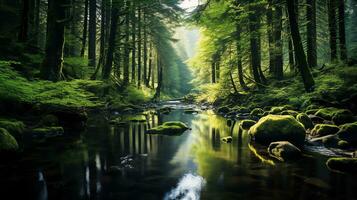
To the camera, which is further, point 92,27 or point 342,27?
point 92,27

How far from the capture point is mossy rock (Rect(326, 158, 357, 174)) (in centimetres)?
654

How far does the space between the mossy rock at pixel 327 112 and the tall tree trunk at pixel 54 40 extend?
34.5 feet

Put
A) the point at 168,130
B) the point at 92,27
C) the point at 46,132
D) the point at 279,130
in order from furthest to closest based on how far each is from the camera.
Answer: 1. the point at 92,27
2. the point at 168,130
3. the point at 46,132
4. the point at 279,130

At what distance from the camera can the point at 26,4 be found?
1511cm

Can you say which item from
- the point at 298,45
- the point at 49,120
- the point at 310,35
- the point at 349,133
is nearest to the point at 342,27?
the point at 310,35

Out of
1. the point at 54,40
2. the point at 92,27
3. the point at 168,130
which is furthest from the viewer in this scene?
the point at 92,27

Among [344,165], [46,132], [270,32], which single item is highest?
[270,32]

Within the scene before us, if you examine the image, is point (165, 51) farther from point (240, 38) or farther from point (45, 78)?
point (45, 78)

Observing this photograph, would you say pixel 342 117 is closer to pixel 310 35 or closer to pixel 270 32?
pixel 310 35

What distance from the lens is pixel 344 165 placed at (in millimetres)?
6684

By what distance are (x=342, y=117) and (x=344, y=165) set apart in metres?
4.03

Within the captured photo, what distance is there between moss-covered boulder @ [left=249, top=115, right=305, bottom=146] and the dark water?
710 mm

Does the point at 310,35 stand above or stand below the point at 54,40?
above

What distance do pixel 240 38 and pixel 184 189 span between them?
1691 cm
